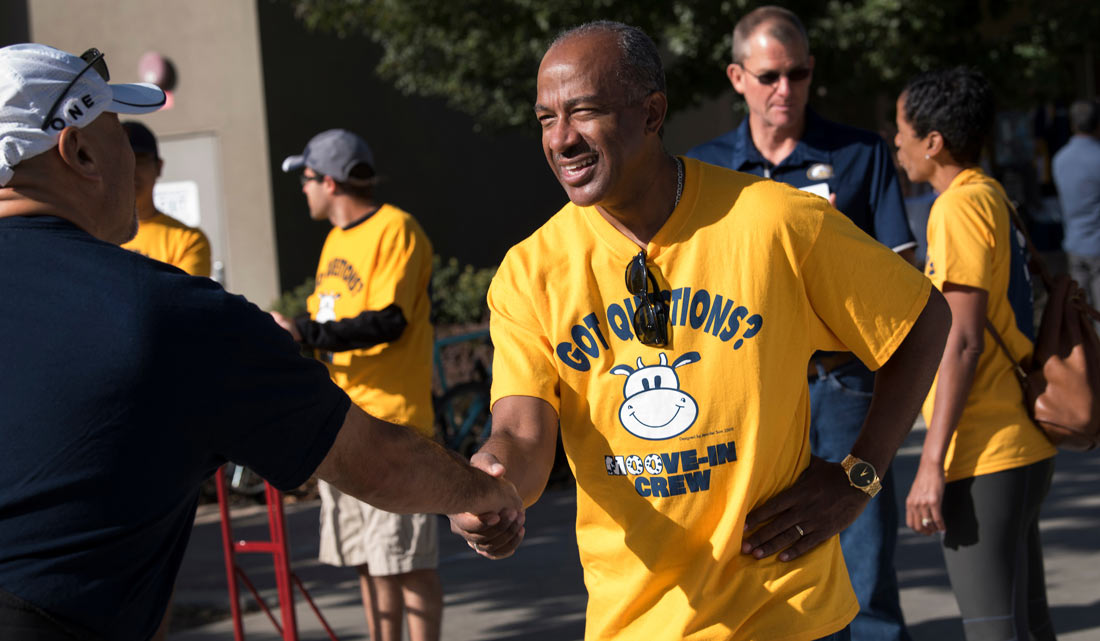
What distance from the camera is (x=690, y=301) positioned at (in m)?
2.46

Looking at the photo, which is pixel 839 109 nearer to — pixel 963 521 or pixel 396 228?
pixel 396 228

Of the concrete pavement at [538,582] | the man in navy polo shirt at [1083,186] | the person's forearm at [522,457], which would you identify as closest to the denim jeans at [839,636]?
the person's forearm at [522,457]

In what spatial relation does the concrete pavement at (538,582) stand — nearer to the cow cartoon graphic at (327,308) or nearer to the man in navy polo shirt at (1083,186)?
the cow cartoon graphic at (327,308)

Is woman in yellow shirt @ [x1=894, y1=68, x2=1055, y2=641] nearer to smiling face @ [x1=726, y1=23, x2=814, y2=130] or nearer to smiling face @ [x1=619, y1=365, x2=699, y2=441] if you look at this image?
smiling face @ [x1=726, y1=23, x2=814, y2=130]

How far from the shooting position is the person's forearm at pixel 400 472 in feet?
7.09

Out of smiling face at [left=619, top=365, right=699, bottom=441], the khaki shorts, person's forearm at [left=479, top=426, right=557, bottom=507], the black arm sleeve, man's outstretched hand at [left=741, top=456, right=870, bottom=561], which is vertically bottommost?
the khaki shorts

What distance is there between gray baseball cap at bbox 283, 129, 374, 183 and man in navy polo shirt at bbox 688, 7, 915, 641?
1740mm

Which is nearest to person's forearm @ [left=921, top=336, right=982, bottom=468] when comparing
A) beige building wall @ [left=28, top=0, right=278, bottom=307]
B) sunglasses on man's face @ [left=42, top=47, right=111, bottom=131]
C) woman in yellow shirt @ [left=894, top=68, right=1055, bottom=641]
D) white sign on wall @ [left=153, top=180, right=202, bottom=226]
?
woman in yellow shirt @ [left=894, top=68, right=1055, bottom=641]

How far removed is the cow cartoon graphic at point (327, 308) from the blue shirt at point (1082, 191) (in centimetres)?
677

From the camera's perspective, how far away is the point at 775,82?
4266 mm

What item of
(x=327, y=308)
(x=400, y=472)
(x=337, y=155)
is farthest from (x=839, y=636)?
(x=337, y=155)

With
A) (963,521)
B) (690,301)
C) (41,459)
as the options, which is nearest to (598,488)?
(690,301)

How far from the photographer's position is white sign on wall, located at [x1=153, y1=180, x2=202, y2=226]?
13398 millimetres

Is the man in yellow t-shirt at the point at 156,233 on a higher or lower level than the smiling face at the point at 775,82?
lower
